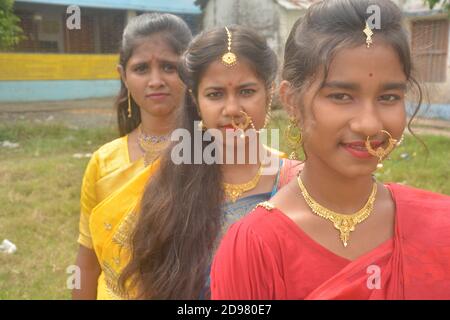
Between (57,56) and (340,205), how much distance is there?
1150cm

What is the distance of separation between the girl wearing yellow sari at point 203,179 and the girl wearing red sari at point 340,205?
435 mm

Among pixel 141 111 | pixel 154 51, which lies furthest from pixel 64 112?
pixel 154 51

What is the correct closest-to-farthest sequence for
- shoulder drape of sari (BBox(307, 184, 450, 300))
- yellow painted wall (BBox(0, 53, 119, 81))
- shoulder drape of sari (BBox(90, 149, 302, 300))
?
shoulder drape of sari (BBox(307, 184, 450, 300)), shoulder drape of sari (BBox(90, 149, 302, 300)), yellow painted wall (BBox(0, 53, 119, 81))

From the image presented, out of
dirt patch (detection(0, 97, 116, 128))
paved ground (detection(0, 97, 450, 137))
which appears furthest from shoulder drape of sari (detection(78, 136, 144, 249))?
dirt patch (detection(0, 97, 116, 128))

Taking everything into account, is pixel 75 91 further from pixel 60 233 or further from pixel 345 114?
pixel 345 114

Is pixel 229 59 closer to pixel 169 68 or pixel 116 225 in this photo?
pixel 169 68

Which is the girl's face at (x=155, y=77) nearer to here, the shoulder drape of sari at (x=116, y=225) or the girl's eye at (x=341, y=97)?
the shoulder drape of sari at (x=116, y=225)

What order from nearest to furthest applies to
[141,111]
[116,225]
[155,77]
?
[116,225], [155,77], [141,111]

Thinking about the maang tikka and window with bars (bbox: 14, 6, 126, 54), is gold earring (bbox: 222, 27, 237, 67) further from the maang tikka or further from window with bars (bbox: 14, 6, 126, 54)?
window with bars (bbox: 14, 6, 126, 54)

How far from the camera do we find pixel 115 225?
1.94 metres

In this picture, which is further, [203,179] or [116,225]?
[116,225]

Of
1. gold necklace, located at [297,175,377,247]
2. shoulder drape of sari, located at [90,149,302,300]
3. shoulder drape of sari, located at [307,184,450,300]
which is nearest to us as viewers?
shoulder drape of sari, located at [307,184,450,300]

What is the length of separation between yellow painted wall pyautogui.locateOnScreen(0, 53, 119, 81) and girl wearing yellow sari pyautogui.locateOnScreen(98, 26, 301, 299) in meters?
9.56

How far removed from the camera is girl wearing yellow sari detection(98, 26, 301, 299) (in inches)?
65.4
